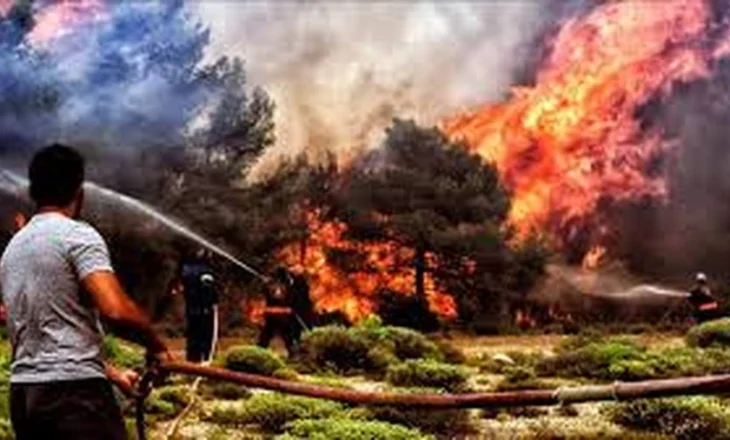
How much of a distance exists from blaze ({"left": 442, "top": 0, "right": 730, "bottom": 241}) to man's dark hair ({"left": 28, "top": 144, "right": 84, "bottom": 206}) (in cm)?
4186

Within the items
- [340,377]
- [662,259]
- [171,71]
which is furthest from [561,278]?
[340,377]

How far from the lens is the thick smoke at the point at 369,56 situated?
159ft

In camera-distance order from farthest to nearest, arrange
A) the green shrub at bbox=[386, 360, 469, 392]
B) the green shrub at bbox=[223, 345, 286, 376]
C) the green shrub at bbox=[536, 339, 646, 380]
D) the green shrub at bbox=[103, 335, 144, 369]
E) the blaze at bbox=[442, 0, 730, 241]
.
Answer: the blaze at bbox=[442, 0, 730, 241] < the green shrub at bbox=[536, 339, 646, 380] < the green shrub at bbox=[103, 335, 144, 369] < the green shrub at bbox=[223, 345, 286, 376] < the green shrub at bbox=[386, 360, 469, 392]

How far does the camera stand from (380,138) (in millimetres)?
47656

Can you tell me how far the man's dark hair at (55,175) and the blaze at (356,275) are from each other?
34.4m

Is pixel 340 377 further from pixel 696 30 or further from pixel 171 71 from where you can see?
pixel 696 30

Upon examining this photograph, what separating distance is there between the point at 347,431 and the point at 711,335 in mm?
13526

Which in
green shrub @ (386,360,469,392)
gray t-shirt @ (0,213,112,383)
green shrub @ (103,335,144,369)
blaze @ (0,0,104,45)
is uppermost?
blaze @ (0,0,104,45)

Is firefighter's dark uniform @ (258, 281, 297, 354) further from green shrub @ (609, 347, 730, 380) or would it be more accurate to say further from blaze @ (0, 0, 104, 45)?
blaze @ (0, 0, 104, 45)

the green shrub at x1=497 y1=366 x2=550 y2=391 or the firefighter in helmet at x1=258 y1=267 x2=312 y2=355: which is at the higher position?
the firefighter in helmet at x1=258 y1=267 x2=312 y2=355

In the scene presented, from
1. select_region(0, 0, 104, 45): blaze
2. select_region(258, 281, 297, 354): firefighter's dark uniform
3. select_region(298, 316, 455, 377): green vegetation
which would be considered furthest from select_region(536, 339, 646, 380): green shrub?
select_region(0, 0, 104, 45): blaze

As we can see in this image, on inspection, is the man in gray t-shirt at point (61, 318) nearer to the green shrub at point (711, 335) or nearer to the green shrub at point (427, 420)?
the green shrub at point (427, 420)

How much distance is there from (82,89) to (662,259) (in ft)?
83.8

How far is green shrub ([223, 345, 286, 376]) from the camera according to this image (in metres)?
18.3
